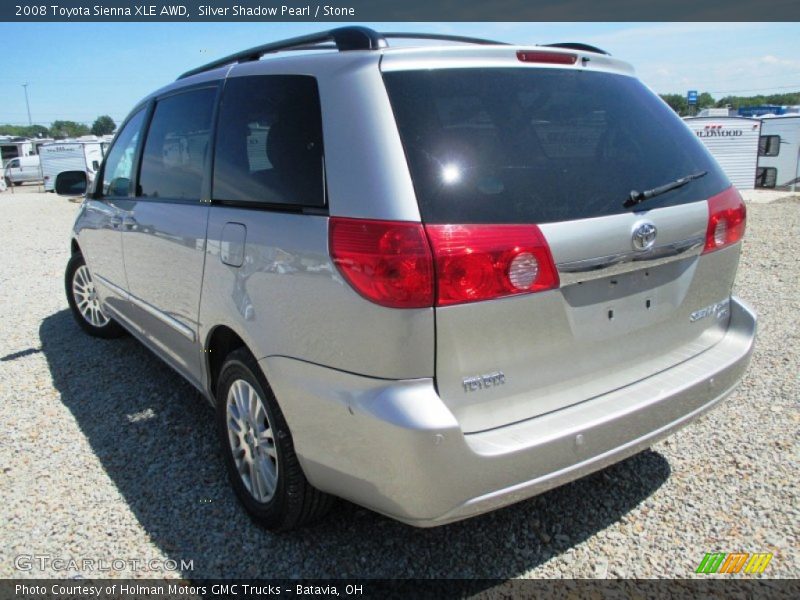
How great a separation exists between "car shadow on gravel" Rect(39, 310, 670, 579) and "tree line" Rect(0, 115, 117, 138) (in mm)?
85887

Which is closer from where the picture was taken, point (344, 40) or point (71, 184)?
point (344, 40)

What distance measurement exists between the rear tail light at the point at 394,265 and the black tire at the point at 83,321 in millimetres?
3922

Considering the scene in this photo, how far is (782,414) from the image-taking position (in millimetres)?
3484

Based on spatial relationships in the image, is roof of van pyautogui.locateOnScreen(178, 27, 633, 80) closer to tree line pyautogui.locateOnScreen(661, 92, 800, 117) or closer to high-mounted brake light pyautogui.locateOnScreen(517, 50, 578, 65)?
high-mounted brake light pyautogui.locateOnScreen(517, 50, 578, 65)

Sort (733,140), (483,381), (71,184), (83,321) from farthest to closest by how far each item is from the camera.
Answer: (733,140)
(83,321)
(71,184)
(483,381)

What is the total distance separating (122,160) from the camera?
4.17m

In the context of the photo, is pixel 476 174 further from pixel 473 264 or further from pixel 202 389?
pixel 202 389

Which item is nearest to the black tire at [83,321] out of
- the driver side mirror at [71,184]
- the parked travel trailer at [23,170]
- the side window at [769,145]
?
the driver side mirror at [71,184]

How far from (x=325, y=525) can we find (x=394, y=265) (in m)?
1.39

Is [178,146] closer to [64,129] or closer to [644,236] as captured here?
[644,236]

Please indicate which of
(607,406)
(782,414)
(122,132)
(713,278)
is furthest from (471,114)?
(122,132)

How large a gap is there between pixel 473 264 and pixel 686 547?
1545mm

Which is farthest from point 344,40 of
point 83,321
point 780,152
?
point 780,152

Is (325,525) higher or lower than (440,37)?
lower
